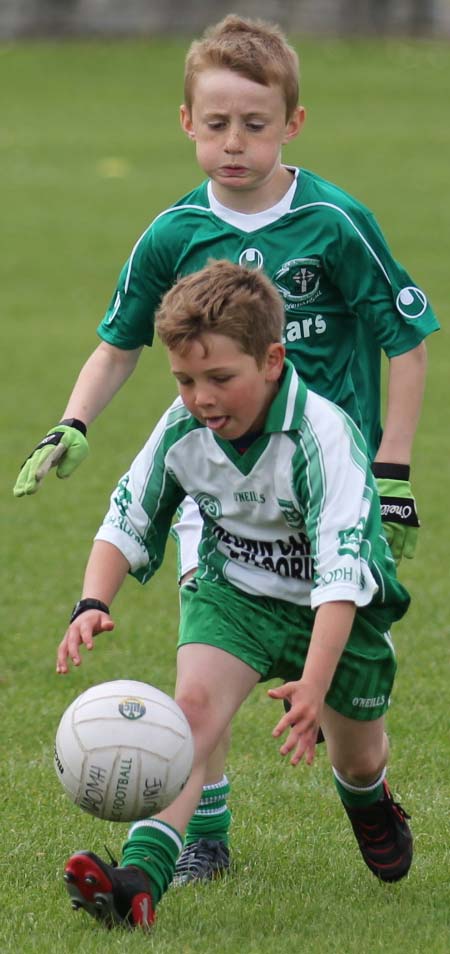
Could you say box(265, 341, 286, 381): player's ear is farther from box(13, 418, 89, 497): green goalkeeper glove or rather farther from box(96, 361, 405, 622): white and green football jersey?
box(13, 418, 89, 497): green goalkeeper glove

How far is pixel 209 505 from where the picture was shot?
13.1ft

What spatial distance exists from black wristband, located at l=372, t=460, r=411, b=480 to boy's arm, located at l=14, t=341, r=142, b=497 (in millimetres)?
729

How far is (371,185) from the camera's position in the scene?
22781 mm

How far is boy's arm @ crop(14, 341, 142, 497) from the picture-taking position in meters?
4.11

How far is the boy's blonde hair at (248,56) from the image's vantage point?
4324 mm

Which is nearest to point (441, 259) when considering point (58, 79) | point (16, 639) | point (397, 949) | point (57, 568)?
point (57, 568)

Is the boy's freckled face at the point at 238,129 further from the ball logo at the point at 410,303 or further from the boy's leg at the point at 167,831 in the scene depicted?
the boy's leg at the point at 167,831

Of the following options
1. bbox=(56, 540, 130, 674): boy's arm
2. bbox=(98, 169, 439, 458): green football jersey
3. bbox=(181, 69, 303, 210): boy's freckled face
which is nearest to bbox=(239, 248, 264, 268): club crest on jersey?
bbox=(98, 169, 439, 458): green football jersey

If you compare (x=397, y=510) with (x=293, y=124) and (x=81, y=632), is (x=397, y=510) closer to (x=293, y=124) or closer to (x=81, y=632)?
(x=81, y=632)

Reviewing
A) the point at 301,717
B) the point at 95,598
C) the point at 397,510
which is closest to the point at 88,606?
the point at 95,598

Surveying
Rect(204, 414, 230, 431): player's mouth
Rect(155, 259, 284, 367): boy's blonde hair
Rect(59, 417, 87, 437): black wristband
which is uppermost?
Rect(155, 259, 284, 367): boy's blonde hair

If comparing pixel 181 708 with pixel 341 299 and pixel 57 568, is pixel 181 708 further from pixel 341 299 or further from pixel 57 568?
pixel 57 568

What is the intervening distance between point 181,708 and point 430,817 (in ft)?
3.80

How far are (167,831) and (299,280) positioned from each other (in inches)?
57.8
